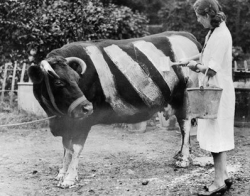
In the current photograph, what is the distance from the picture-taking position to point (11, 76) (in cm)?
1127

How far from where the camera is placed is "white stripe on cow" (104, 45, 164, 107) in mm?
5398

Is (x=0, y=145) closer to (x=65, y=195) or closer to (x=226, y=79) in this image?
(x=65, y=195)

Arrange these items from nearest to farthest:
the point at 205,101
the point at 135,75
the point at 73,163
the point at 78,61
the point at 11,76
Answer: the point at 205,101 < the point at 78,61 < the point at 73,163 < the point at 135,75 < the point at 11,76

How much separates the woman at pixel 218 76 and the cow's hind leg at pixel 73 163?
158cm

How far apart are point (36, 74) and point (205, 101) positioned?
76.7 inches

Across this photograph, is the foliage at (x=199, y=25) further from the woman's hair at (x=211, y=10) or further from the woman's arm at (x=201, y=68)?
the woman's arm at (x=201, y=68)

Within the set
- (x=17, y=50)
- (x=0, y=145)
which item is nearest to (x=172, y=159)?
(x=0, y=145)

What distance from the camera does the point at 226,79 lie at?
165 inches

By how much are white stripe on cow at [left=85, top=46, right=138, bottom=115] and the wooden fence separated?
225 inches

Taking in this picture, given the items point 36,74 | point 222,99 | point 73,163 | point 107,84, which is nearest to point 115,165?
point 73,163

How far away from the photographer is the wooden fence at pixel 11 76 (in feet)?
35.1

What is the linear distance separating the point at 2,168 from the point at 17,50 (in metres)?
5.86

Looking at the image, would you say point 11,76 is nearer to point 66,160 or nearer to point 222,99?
point 66,160

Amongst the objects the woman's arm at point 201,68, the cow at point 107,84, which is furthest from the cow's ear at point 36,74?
the woman's arm at point 201,68
